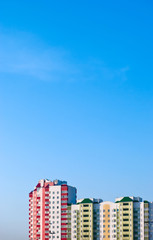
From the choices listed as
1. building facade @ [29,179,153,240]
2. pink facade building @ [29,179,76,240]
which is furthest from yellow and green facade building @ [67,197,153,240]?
pink facade building @ [29,179,76,240]

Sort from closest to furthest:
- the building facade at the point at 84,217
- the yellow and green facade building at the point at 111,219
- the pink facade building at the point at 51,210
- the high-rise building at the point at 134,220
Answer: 1. the high-rise building at the point at 134,220
2. the yellow and green facade building at the point at 111,219
3. the building facade at the point at 84,217
4. the pink facade building at the point at 51,210

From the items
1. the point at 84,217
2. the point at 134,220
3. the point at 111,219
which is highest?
the point at 84,217

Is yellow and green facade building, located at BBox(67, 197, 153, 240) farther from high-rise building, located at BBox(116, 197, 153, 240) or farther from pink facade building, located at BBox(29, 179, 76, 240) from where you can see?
pink facade building, located at BBox(29, 179, 76, 240)

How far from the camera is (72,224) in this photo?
171 meters

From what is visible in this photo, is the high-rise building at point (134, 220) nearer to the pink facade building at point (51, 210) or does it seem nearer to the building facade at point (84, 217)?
the building facade at point (84, 217)

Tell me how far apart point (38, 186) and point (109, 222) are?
28.3 meters

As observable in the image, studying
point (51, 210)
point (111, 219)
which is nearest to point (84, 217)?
point (111, 219)

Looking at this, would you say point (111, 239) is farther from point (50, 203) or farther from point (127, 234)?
point (50, 203)

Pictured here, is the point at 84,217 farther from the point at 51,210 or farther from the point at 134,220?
the point at 134,220

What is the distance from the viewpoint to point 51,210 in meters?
174

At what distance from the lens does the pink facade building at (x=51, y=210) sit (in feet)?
565

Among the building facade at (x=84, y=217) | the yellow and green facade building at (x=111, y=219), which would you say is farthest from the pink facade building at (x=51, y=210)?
the yellow and green facade building at (x=111, y=219)

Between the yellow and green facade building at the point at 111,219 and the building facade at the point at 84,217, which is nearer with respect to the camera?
the yellow and green facade building at the point at 111,219

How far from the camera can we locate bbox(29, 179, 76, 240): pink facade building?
17225 cm
